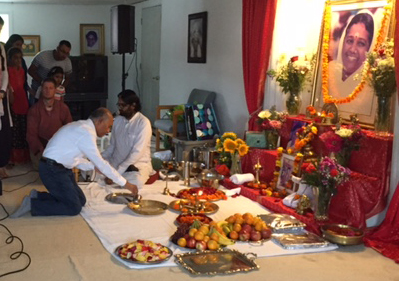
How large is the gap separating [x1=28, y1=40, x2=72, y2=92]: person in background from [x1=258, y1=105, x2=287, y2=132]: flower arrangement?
2.85 meters

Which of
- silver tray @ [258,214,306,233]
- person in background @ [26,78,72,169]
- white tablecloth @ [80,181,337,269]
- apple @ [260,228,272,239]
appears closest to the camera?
white tablecloth @ [80,181,337,269]

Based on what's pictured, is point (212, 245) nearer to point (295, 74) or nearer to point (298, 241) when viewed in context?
point (298, 241)

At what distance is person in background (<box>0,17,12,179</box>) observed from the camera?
526 centimetres

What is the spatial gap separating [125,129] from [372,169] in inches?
90.9

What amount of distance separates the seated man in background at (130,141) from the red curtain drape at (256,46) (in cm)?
131

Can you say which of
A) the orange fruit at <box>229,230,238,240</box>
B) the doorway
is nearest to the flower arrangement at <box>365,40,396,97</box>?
the orange fruit at <box>229,230,238,240</box>

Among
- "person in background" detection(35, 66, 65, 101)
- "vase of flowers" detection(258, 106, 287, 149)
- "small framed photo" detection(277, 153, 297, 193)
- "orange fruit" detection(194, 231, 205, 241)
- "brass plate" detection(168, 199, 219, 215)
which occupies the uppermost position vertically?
"person in background" detection(35, 66, 65, 101)

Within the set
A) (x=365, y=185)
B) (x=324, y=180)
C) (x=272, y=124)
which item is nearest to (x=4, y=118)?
(x=272, y=124)

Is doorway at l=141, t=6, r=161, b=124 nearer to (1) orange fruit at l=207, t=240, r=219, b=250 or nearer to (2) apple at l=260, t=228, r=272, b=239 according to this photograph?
(2) apple at l=260, t=228, r=272, b=239

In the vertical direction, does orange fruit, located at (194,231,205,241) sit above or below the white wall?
below

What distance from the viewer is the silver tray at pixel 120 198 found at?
4664 millimetres

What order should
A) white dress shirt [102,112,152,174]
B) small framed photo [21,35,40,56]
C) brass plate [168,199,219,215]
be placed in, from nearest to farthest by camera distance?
brass plate [168,199,219,215], white dress shirt [102,112,152,174], small framed photo [21,35,40,56]

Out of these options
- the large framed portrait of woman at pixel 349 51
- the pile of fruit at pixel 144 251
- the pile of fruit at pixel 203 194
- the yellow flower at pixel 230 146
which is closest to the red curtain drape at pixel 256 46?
the yellow flower at pixel 230 146

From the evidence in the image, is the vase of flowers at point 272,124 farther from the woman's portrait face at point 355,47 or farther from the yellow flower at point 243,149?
the woman's portrait face at point 355,47
